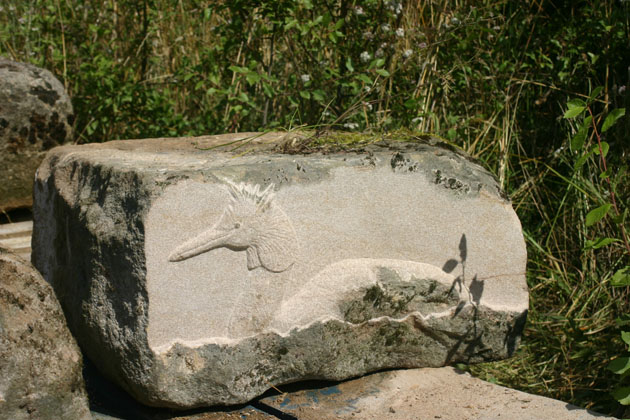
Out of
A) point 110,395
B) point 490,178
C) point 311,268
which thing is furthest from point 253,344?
point 490,178

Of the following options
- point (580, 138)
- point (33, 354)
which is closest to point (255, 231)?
point (33, 354)

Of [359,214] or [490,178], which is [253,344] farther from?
[490,178]

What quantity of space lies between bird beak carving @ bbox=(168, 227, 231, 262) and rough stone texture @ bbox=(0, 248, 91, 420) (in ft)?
1.20

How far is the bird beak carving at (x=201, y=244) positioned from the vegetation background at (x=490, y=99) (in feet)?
3.34

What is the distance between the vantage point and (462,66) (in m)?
3.68

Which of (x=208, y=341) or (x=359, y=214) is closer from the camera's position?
(x=208, y=341)

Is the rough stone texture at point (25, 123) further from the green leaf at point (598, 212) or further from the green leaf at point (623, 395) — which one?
the green leaf at point (623, 395)

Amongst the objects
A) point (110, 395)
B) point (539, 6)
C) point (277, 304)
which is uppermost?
point (539, 6)

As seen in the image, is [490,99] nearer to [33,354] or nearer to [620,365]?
[620,365]

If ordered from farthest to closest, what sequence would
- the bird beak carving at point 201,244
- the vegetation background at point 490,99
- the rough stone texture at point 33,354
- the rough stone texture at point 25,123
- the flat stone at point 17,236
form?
the rough stone texture at point 25,123 → the flat stone at point 17,236 → the vegetation background at point 490,99 → the bird beak carving at point 201,244 → the rough stone texture at point 33,354

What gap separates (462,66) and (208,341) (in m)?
2.14

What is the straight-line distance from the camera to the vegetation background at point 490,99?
126 inches

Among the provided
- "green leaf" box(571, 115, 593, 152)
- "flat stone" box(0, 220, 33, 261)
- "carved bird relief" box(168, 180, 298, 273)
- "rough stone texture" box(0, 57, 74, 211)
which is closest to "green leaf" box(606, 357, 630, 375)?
"green leaf" box(571, 115, 593, 152)

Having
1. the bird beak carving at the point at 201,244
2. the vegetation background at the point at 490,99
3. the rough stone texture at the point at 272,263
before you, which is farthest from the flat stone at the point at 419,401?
the bird beak carving at the point at 201,244
